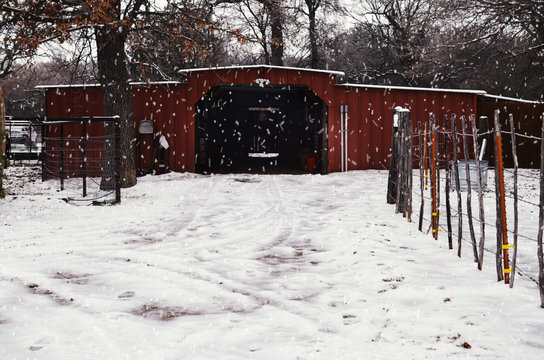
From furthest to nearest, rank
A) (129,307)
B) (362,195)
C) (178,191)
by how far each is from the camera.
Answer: (178,191) → (362,195) → (129,307)

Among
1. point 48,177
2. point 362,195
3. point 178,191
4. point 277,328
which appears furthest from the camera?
point 48,177

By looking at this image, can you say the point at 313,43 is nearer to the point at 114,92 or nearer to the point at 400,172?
the point at 114,92

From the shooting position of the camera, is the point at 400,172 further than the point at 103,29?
No

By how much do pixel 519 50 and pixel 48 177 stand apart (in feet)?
61.4

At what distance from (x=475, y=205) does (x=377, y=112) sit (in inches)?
336

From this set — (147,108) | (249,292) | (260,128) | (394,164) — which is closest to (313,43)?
(260,128)

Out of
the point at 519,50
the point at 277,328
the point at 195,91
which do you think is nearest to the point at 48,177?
the point at 195,91

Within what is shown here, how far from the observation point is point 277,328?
12.7 feet

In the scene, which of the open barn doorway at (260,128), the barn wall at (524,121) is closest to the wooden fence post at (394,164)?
the barn wall at (524,121)

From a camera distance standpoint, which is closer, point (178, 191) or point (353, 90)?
point (178, 191)

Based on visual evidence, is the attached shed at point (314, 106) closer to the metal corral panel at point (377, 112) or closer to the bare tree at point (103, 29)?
the metal corral panel at point (377, 112)

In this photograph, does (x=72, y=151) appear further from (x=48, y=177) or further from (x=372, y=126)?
(x=372, y=126)

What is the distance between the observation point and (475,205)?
1013 cm

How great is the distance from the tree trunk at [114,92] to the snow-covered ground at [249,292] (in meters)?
4.11
